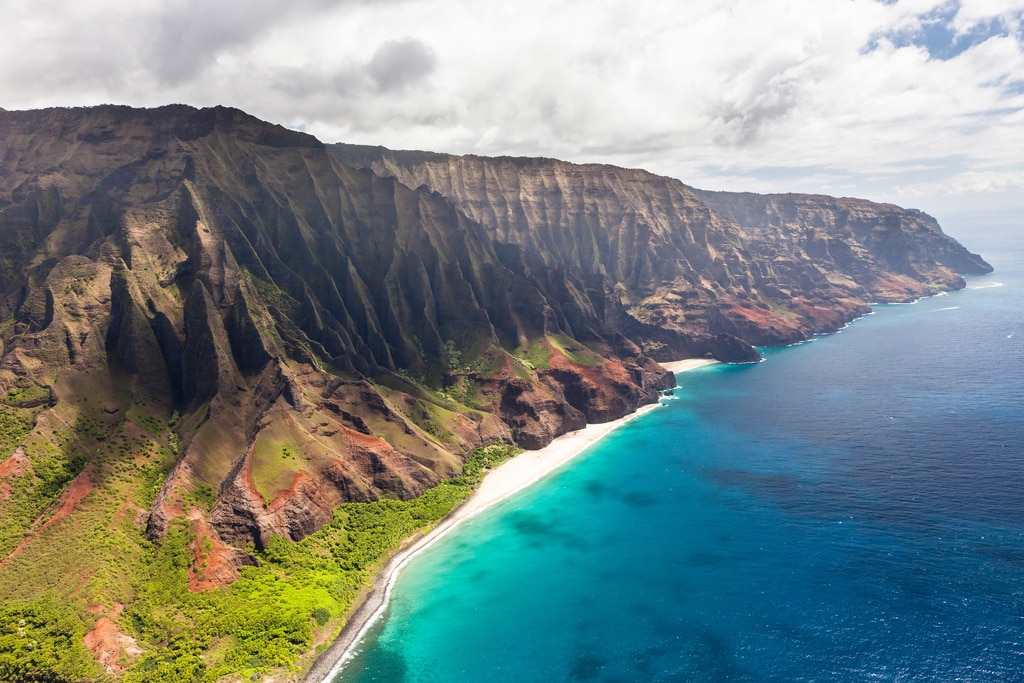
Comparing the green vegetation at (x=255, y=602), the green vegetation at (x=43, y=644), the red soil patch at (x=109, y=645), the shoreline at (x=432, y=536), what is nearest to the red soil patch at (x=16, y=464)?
the green vegetation at (x=255, y=602)

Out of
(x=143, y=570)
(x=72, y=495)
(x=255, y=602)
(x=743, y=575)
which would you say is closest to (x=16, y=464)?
(x=72, y=495)

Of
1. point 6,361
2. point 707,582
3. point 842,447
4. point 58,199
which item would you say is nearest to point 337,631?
point 707,582

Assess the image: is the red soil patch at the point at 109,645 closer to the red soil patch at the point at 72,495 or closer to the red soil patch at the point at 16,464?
the red soil patch at the point at 72,495

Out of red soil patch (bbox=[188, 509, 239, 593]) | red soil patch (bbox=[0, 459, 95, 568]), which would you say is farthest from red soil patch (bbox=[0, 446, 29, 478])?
red soil patch (bbox=[188, 509, 239, 593])

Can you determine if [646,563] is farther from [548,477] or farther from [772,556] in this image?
[548,477]

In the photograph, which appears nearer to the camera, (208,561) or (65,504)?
(65,504)

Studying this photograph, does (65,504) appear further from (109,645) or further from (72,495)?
(109,645)
